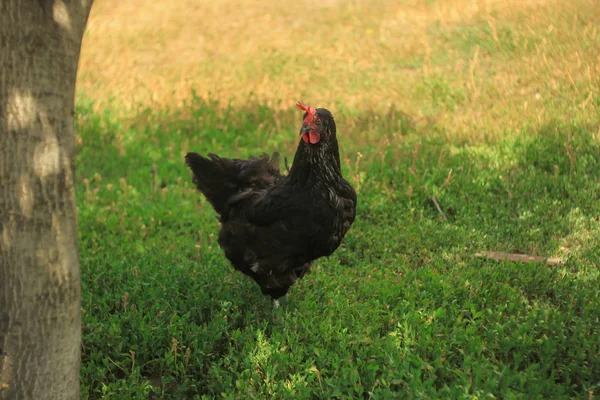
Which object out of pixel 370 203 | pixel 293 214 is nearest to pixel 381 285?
pixel 293 214

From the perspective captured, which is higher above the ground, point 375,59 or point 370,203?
point 375,59

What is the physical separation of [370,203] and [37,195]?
4.32 metres

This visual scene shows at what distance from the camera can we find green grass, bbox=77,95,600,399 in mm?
3602

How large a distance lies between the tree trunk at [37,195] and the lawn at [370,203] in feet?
2.19

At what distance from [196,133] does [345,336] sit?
5844 millimetres

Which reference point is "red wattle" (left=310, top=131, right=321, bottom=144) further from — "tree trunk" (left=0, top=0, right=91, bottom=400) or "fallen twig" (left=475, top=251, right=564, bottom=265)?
"fallen twig" (left=475, top=251, right=564, bottom=265)

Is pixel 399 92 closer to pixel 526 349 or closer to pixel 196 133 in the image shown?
pixel 196 133

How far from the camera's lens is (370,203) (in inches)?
256

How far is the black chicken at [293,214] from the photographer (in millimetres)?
4078

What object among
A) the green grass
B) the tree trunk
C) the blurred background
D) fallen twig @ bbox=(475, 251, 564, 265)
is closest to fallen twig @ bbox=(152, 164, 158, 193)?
the green grass

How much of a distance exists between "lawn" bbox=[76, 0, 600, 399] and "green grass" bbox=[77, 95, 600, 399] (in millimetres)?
23

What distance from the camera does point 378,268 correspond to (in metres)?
5.31

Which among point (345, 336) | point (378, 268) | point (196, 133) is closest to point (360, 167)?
point (378, 268)

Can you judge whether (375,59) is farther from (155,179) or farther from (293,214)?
(293,214)
